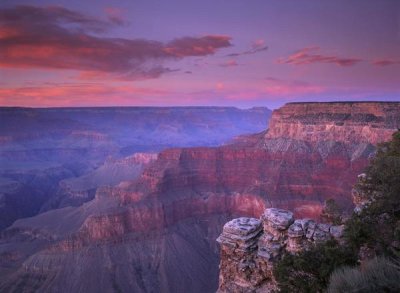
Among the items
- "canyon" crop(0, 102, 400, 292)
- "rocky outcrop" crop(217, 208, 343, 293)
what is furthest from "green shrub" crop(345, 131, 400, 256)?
"canyon" crop(0, 102, 400, 292)

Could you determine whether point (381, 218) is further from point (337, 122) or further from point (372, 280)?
point (337, 122)

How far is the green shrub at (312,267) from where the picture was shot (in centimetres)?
1206

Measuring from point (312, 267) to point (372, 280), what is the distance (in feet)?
13.3

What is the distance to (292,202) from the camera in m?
60.2

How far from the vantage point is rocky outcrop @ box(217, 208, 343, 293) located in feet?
50.9

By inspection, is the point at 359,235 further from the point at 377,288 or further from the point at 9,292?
the point at 9,292

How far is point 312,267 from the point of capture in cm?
1243

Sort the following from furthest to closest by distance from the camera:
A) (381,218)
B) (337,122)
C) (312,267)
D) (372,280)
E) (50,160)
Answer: (50,160)
(337,122)
(381,218)
(312,267)
(372,280)

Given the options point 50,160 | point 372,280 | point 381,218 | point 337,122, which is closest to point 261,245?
point 381,218

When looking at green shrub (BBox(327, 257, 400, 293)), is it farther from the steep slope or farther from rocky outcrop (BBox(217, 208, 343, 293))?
the steep slope

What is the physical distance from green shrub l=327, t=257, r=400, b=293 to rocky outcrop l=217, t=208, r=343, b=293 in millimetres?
5308

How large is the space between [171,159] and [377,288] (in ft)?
222

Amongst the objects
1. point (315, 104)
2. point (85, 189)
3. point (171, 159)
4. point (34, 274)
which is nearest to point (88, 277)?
point (34, 274)

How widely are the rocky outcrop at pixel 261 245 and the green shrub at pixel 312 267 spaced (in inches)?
86.4
